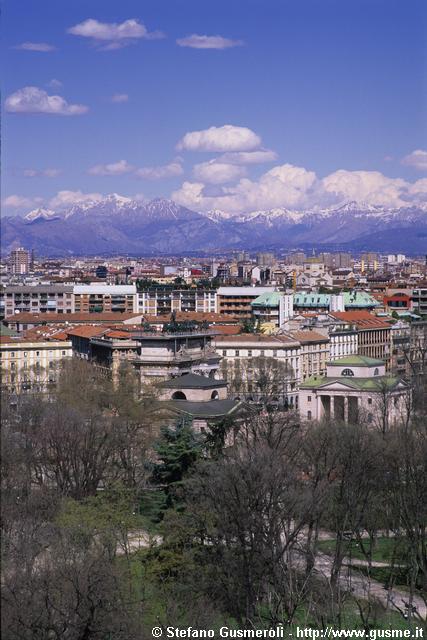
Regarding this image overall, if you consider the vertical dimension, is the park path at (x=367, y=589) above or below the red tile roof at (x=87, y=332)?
below

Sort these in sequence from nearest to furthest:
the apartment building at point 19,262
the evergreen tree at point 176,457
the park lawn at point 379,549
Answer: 1. the park lawn at point 379,549
2. the evergreen tree at point 176,457
3. the apartment building at point 19,262

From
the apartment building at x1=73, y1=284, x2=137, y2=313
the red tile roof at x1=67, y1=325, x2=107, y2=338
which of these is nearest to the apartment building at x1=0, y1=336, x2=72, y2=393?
the red tile roof at x1=67, y1=325, x2=107, y2=338

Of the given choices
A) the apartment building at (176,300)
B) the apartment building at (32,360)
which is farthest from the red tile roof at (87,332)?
the apartment building at (176,300)

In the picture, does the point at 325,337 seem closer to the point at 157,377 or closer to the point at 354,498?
Answer: the point at 157,377

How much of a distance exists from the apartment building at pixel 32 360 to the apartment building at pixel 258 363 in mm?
6294

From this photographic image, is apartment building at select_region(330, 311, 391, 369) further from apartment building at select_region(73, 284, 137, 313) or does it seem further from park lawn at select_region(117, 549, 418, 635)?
park lawn at select_region(117, 549, 418, 635)

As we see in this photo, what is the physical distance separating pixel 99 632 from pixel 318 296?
206 feet

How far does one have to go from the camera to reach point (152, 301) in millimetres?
83312

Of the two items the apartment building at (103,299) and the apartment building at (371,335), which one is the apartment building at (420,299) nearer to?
the apartment building at (371,335)

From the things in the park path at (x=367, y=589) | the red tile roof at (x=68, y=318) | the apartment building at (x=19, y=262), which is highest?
the apartment building at (x=19, y=262)

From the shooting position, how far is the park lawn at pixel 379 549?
24.8 metres

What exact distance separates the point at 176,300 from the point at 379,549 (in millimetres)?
56829

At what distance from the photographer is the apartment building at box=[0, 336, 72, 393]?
46.7 meters

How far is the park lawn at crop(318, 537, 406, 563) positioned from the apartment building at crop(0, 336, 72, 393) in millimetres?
17687
